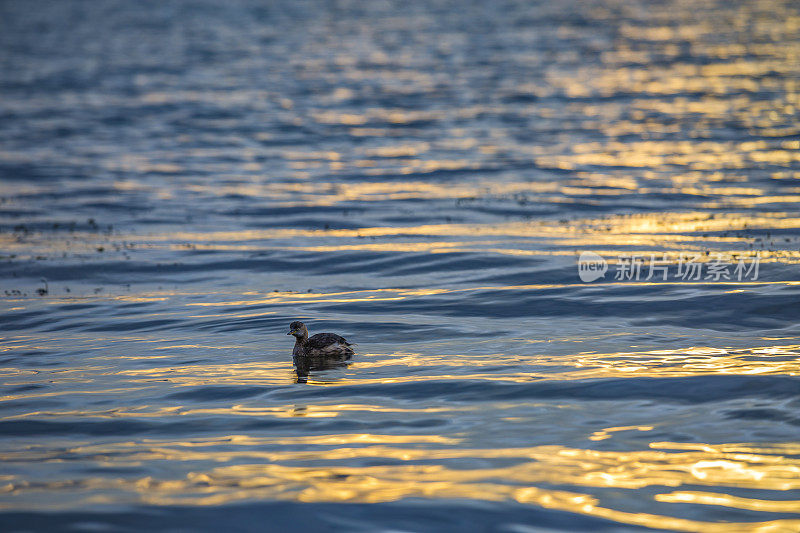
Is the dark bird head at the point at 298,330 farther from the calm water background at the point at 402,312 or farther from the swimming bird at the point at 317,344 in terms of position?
the calm water background at the point at 402,312

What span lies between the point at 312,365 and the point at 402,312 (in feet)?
12.9

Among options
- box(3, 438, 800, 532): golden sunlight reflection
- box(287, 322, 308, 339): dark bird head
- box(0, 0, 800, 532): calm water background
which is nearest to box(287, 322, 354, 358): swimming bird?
box(287, 322, 308, 339): dark bird head

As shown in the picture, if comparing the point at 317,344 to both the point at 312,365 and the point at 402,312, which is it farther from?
the point at 402,312

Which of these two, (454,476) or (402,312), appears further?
(402,312)

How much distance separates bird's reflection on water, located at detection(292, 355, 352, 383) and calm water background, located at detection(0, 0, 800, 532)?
24 cm

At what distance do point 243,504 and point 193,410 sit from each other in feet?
10.0

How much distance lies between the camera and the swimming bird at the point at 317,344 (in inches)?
568

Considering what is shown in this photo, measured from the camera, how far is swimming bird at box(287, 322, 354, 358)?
14438 mm

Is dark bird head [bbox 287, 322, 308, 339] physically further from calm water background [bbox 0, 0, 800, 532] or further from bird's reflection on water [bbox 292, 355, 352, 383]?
calm water background [bbox 0, 0, 800, 532]

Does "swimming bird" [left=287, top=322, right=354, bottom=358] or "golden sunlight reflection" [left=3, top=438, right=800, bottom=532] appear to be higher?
"swimming bird" [left=287, top=322, right=354, bottom=358]

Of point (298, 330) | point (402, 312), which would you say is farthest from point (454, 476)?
point (402, 312)

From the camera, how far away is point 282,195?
31516 mm

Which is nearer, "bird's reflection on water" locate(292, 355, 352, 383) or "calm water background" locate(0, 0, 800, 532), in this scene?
"calm water background" locate(0, 0, 800, 532)

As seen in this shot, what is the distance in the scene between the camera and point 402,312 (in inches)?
709
